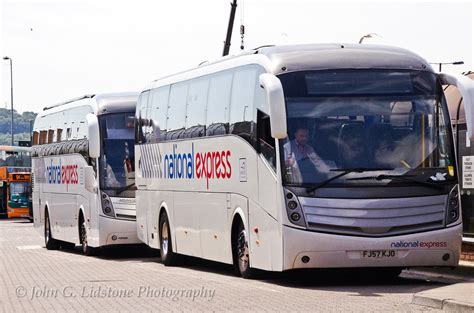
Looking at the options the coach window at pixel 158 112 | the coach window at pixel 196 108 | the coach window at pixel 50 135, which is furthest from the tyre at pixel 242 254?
the coach window at pixel 50 135

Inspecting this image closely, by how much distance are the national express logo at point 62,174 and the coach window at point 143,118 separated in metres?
3.94

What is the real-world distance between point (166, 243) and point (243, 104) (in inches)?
253

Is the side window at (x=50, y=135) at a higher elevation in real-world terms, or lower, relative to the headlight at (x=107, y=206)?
higher

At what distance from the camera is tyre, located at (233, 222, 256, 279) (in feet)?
65.3

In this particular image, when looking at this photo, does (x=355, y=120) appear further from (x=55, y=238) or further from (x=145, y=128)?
(x=55, y=238)

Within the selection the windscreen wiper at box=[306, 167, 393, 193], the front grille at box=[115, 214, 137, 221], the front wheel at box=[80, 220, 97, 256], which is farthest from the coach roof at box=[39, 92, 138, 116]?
the windscreen wiper at box=[306, 167, 393, 193]

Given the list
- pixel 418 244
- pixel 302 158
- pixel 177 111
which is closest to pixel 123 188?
pixel 177 111

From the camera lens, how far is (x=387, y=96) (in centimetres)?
1836

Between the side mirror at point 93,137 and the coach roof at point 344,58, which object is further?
the side mirror at point 93,137

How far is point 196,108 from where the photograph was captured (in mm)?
23000

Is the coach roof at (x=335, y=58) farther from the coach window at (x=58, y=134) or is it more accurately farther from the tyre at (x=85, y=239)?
the coach window at (x=58, y=134)

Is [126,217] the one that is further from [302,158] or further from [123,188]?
[302,158]

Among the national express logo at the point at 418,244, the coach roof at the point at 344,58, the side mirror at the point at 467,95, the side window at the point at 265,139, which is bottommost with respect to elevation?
the national express logo at the point at 418,244

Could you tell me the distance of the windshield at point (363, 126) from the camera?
59.2 ft
